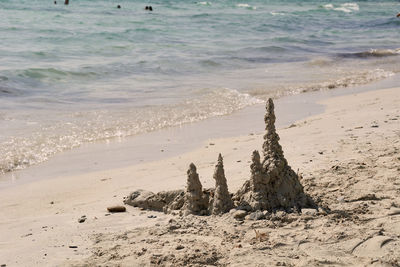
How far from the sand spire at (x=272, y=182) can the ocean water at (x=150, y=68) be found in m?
4.20

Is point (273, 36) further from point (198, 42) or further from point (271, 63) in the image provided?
point (271, 63)

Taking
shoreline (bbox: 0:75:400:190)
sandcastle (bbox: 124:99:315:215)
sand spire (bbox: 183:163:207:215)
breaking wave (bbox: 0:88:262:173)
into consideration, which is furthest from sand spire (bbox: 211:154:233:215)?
breaking wave (bbox: 0:88:262:173)

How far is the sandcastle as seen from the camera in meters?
4.58

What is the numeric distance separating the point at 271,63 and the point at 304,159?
12.0m

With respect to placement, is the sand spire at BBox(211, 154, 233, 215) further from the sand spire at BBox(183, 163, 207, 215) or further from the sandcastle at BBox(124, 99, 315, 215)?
the sand spire at BBox(183, 163, 207, 215)

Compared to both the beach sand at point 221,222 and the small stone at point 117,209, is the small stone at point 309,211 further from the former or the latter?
the small stone at point 117,209

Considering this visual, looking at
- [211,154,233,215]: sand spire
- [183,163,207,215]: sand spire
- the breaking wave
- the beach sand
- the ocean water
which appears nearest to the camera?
the beach sand

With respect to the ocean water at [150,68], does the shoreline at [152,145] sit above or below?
below

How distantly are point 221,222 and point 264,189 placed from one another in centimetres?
41

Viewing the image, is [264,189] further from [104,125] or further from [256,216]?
[104,125]

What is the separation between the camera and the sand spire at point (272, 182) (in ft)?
15.0

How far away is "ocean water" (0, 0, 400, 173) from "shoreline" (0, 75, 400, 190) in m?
0.29

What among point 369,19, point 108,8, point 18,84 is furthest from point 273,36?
point 108,8

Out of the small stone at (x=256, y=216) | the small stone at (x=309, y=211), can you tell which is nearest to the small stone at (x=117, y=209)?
the small stone at (x=256, y=216)
